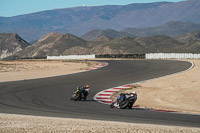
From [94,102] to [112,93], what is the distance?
372cm

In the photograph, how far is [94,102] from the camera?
19281mm

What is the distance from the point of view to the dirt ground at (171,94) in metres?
18.7

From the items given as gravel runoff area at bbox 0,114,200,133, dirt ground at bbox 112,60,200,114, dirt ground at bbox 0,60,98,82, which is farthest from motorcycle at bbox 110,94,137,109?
dirt ground at bbox 0,60,98,82

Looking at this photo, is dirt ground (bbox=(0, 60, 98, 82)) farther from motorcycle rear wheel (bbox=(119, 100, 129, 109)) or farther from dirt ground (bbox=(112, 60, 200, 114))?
motorcycle rear wheel (bbox=(119, 100, 129, 109))

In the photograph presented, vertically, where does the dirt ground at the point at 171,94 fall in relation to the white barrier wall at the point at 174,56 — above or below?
below

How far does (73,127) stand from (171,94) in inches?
464

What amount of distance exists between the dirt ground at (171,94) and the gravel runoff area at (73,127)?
5014mm

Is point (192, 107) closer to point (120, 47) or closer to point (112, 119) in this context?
point (112, 119)

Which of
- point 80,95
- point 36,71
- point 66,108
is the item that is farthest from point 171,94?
point 36,71

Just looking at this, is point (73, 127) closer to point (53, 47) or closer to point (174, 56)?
point (174, 56)

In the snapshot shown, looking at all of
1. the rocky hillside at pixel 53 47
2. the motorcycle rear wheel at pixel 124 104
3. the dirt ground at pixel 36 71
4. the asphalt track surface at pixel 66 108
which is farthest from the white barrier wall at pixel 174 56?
the rocky hillside at pixel 53 47

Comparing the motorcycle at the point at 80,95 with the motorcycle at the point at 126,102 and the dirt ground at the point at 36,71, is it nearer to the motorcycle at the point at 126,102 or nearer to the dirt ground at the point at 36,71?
the motorcycle at the point at 126,102

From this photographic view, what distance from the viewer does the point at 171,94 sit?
74.4 ft

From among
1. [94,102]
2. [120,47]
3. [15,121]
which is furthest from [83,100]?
[120,47]
